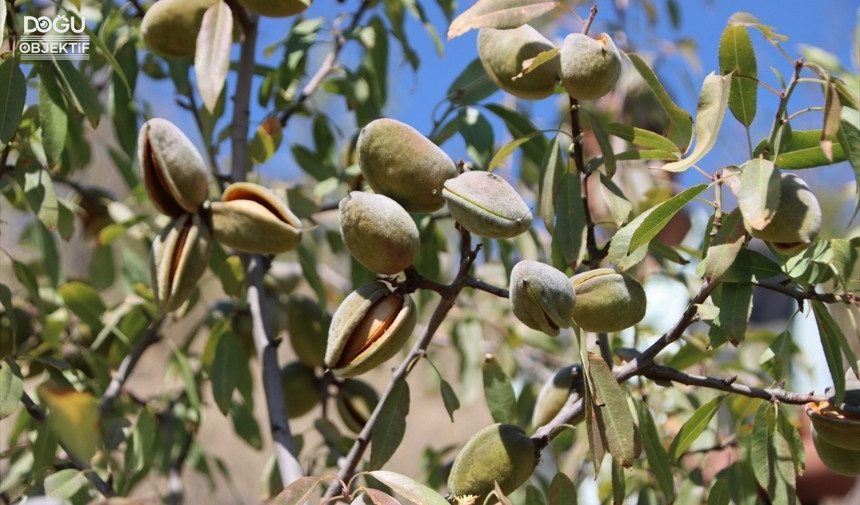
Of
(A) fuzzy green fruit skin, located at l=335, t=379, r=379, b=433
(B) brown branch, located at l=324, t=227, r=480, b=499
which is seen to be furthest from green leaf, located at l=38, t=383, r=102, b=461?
(A) fuzzy green fruit skin, located at l=335, t=379, r=379, b=433

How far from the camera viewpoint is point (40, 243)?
1468 mm

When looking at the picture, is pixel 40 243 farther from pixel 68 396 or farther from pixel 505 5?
pixel 68 396

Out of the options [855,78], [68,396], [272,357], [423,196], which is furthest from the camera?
[272,357]

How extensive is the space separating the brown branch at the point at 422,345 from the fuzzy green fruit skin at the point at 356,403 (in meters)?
0.27

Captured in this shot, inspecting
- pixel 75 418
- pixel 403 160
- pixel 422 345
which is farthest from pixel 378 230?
pixel 75 418

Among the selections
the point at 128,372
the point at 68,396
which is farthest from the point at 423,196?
the point at 128,372

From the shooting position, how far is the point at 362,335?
2.92 feet

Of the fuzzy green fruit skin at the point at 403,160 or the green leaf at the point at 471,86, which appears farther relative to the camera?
the green leaf at the point at 471,86

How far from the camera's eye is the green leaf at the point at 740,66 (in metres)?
0.86

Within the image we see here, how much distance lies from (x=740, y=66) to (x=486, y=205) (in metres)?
0.28

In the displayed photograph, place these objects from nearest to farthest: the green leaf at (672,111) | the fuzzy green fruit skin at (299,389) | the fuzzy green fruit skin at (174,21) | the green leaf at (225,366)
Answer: the green leaf at (672,111), the fuzzy green fruit skin at (174,21), the green leaf at (225,366), the fuzzy green fruit skin at (299,389)

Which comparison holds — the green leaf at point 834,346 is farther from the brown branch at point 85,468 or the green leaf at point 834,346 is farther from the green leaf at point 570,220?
the brown branch at point 85,468

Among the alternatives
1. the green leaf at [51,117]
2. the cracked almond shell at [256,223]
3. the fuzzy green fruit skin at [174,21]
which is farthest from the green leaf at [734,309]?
the green leaf at [51,117]

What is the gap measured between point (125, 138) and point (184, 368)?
384 millimetres
